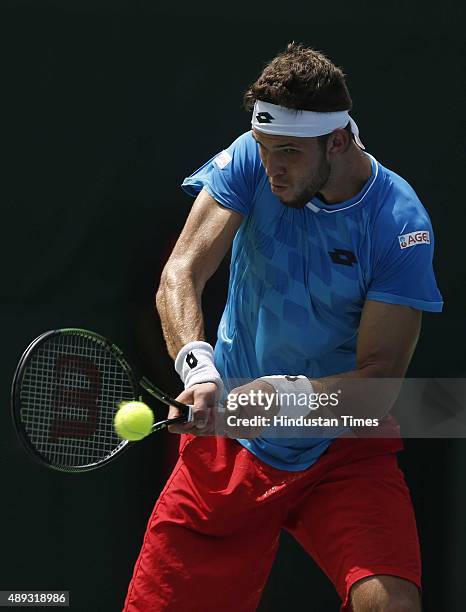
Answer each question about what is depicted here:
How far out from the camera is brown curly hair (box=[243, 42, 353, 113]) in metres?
3.36

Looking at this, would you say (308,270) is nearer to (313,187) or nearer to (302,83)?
(313,187)

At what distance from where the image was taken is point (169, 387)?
4254mm

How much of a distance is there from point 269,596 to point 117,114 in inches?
64.7

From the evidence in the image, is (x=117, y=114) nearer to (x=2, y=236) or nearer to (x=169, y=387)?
(x=2, y=236)

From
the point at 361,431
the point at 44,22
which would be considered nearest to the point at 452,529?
the point at 361,431

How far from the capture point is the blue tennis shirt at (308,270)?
344 cm

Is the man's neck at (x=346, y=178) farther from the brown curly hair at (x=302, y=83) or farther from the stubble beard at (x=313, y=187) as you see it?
the brown curly hair at (x=302, y=83)

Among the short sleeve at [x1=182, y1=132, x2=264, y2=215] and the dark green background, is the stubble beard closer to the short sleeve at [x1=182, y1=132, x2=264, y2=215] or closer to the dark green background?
the short sleeve at [x1=182, y1=132, x2=264, y2=215]

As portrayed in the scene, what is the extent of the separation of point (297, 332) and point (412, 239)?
0.40 metres

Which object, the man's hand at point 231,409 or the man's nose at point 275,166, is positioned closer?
the man's hand at point 231,409

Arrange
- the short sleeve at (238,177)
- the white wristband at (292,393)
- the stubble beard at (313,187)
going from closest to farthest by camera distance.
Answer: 1. the white wristband at (292,393)
2. the stubble beard at (313,187)
3. the short sleeve at (238,177)

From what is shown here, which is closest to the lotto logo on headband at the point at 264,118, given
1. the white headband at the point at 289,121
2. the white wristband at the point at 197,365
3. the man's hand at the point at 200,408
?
the white headband at the point at 289,121

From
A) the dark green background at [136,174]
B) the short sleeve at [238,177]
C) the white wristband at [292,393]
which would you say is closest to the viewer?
the white wristband at [292,393]

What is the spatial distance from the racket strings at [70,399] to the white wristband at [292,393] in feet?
1.44
